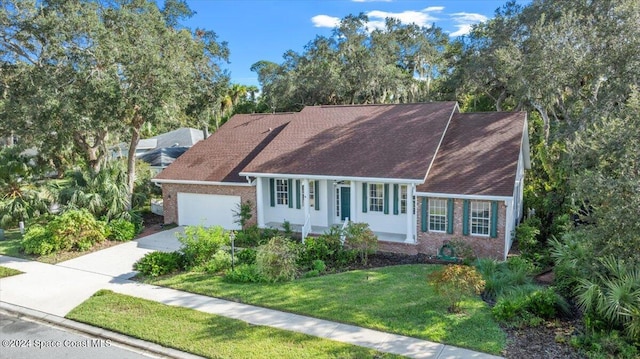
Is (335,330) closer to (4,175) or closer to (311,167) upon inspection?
(311,167)

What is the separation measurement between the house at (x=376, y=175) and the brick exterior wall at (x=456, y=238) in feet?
0.11

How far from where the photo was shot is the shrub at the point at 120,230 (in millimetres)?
17625

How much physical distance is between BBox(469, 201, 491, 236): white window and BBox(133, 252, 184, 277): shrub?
9.45 m

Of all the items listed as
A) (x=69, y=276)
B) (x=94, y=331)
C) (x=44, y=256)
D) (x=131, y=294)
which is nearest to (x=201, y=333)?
(x=94, y=331)

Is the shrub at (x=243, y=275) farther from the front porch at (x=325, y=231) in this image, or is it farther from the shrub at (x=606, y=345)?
the shrub at (x=606, y=345)

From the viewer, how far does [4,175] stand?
1931 cm

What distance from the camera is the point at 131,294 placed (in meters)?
11.7

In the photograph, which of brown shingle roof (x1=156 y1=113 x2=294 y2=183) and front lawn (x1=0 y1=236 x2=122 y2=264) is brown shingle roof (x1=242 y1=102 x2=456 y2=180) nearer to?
brown shingle roof (x1=156 y1=113 x2=294 y2=183)

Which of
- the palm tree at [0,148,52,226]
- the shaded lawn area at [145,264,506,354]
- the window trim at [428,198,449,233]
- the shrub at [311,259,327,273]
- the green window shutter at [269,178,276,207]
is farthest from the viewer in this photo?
the palm tree at [0,148,52,226]

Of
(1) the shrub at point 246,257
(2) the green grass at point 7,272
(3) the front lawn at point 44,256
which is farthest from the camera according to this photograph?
(3) the front lawn at point 44,256

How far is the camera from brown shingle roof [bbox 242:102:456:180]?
15820mm

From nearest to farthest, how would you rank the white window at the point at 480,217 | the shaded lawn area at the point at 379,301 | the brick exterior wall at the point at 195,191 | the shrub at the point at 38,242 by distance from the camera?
the shaded lawn area at the point at 379,301
the white window at the point at 480,217
the shrub at the point at 38,242
the brick exterior wall at the point at 195,191

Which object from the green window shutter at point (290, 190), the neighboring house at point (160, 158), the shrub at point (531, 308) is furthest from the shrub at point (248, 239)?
the neighboring house at point (160, 158)

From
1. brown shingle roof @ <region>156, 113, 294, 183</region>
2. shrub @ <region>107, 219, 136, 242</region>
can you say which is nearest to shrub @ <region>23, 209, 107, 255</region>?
shrub @ <region>107, 219, 136, 242</region>
